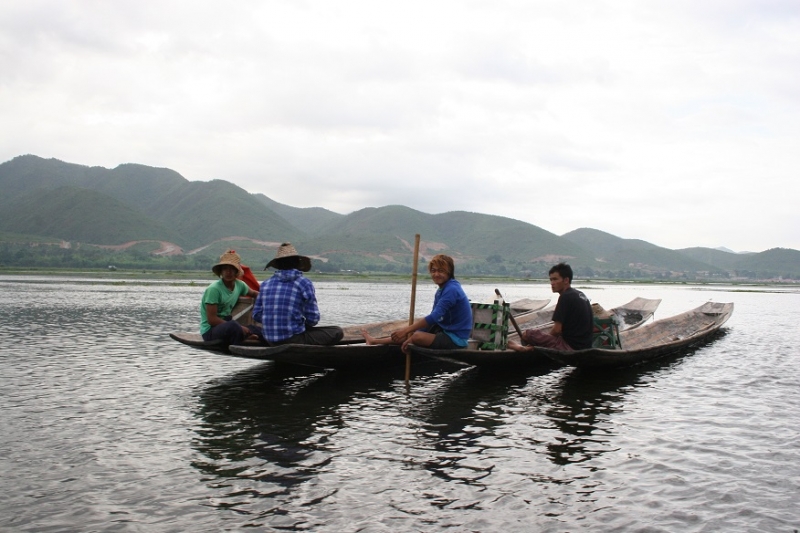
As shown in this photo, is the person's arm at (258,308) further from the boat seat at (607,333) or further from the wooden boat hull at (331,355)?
the boat seat at (607,333)

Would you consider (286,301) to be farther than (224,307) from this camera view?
No

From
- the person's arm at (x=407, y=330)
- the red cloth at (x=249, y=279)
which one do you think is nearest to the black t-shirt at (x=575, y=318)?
the person's arm at (x=407, y=330)

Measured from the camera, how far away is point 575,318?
1270cm

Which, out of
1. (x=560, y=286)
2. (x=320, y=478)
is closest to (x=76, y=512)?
(x=320, y=478)

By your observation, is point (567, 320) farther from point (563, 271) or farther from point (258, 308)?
point (258, 308)

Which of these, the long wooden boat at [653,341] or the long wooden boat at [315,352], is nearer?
the long wooden boat at [315,352]

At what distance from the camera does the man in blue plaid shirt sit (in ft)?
36.4

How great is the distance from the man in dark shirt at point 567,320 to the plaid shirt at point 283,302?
4965 millimetres

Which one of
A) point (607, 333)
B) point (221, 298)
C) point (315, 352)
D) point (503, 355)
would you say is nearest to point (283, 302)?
point (315, 352)

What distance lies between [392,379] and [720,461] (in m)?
6.94

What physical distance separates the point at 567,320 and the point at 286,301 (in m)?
5.78

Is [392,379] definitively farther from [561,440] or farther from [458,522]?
[458,522]

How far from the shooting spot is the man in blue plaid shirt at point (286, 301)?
36.4 ft

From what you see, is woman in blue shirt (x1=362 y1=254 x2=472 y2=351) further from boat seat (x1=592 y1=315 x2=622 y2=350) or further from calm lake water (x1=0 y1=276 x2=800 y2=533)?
boat seat (x1=592 y1=315 x2=622 y2=350)
